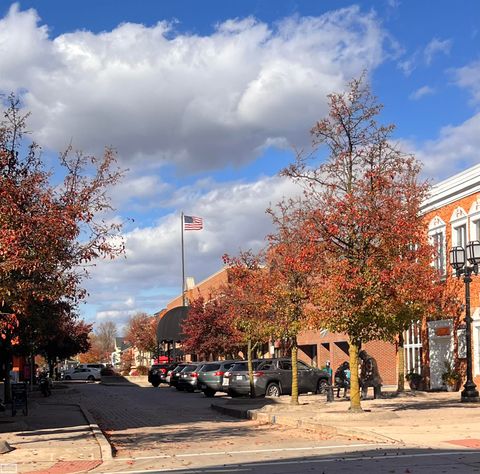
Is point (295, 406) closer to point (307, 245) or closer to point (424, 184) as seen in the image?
point (307, 245)

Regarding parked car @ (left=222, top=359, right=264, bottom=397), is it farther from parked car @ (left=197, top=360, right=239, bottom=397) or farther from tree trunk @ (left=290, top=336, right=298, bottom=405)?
tree trunk @ (left=290, top=336, right=298, bottom=405)

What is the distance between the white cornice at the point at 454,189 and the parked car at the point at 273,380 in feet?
28.0

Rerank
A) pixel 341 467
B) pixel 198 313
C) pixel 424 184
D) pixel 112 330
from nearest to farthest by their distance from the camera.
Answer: pixel 341 467, pixel 424 184, pixel 198 313, pixel 112 330

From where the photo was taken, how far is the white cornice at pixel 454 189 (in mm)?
27344

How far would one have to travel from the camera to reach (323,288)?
18.4 meters

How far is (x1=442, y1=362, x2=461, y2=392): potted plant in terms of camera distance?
28.5 metres

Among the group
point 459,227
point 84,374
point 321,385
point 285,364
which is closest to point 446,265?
point 459,227

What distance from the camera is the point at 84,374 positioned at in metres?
83.3

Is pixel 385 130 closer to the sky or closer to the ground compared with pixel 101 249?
closer to the sky

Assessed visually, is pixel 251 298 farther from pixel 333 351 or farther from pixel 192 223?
pixel 192 223

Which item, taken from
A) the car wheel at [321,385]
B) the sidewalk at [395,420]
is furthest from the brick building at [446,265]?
the car wheel at [321,385]

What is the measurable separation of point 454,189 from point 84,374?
62923 mm

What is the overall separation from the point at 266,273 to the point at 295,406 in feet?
14.5

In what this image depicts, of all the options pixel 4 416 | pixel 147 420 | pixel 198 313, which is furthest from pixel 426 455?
pixel 198 313
